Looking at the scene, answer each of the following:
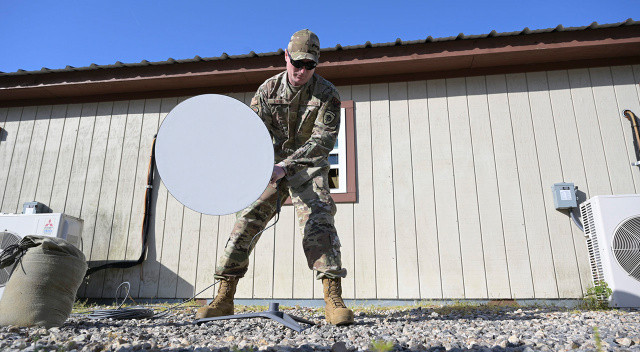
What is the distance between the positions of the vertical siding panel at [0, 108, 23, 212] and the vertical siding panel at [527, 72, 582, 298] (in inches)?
237

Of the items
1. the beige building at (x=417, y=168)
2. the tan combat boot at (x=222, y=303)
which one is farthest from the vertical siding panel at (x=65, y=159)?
the tan combat boot at (x=222, y=303)

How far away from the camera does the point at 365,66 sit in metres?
4.36

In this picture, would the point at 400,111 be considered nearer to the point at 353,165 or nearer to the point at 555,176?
the point at 353,165

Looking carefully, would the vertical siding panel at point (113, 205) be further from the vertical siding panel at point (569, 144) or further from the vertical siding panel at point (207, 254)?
the vertical siding panel at point (569, 144)

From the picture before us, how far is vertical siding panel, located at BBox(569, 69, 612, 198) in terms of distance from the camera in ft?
12.8

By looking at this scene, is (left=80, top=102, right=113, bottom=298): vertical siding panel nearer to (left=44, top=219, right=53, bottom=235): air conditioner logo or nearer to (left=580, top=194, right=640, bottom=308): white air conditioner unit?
(left=44, top=219, right=53, bottom=235): air conditioner logo

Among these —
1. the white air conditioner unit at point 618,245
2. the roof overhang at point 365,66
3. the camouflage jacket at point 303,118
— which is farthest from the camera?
the roof overhang at point 365,66

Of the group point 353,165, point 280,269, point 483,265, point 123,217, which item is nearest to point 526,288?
point 483,265

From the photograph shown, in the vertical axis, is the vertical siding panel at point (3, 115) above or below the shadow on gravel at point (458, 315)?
above

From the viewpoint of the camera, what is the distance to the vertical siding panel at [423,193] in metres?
3.88

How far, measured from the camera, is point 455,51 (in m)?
4.16

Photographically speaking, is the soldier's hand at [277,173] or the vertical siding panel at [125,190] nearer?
the soldier's hand at [277,173]

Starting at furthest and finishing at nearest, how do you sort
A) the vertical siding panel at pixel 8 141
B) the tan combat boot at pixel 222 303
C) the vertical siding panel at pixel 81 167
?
the vertical siding panel at pixel 8 141 → the vertical siding panel at pixel 81 167 → the tan combat boot at pixel 222 303

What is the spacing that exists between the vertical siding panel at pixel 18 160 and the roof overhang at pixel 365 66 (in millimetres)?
212
